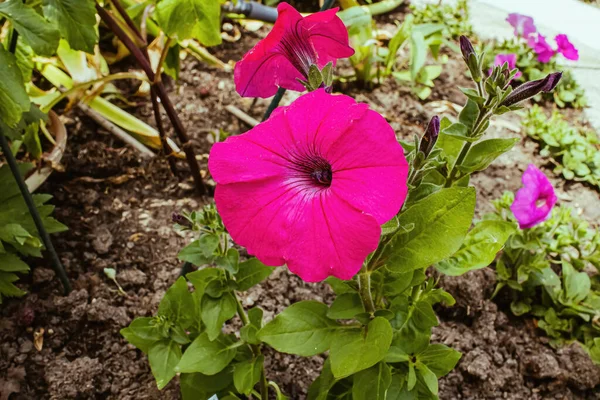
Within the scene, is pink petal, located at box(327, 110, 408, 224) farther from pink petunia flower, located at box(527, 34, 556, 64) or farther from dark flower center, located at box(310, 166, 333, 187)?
pink petunia flower, located at box(527, 34, 556, 64)

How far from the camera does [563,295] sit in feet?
6.09

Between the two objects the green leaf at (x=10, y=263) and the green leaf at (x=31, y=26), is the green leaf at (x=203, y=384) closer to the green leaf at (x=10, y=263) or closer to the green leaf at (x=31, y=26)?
the green leaf at (x=10, y=263)

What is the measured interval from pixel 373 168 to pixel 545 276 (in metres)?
1.35

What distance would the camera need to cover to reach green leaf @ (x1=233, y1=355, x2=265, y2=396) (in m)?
1.30

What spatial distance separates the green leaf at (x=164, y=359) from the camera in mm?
1309

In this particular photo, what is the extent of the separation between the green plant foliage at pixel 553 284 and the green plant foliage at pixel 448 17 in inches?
55.1

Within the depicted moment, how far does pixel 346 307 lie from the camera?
46.9 inches

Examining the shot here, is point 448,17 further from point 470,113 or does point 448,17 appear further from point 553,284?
point 470,113

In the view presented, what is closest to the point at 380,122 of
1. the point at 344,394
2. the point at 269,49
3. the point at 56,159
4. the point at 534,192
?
the point at 269,49

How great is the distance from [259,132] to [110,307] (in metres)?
1.15

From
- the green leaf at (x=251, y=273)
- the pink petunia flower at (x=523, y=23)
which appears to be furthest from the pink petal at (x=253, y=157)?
the pink petunia flower at (x=523, y=23)

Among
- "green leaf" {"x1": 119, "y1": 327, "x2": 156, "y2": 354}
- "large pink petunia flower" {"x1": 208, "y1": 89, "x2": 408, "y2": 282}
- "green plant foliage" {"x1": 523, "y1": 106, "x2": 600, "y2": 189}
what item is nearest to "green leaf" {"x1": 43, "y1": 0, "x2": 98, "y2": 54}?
"green leaf" {"x1": 119, "y1": 327, "x2": 156, "y2": 354}

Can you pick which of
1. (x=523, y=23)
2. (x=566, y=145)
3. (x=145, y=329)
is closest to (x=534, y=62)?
(x=523, y=23)

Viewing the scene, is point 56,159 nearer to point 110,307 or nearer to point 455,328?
point 110,307
